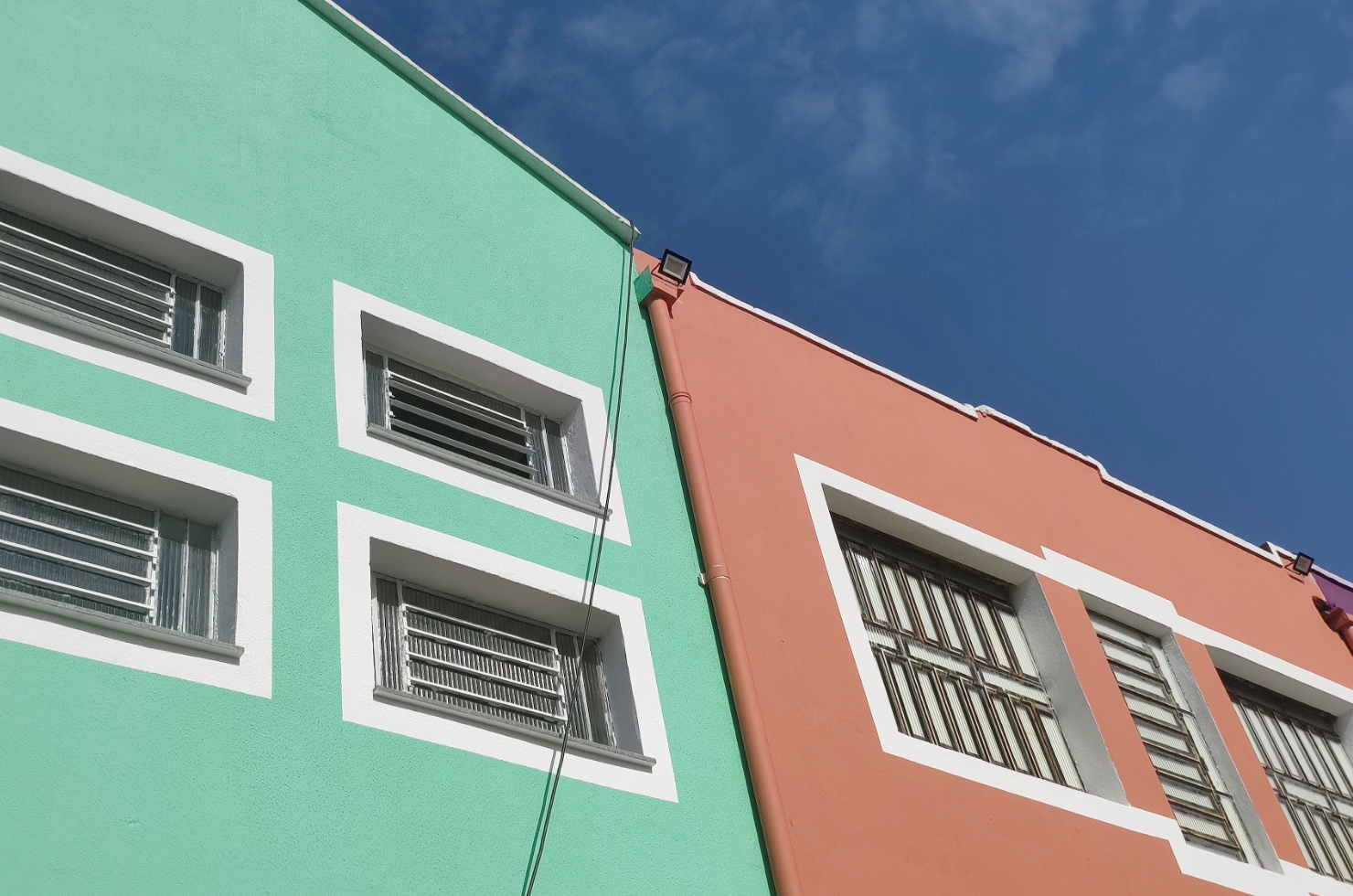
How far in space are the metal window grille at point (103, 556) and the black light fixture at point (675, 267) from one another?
533cm

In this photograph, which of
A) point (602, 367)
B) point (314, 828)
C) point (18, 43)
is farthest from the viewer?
point (602, 367)

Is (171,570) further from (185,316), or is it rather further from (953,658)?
(953,658)

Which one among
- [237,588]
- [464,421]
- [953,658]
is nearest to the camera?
[237,588]

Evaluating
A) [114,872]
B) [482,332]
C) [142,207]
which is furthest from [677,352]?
[114,872]

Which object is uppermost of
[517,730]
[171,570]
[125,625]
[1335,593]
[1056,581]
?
[1335,593]

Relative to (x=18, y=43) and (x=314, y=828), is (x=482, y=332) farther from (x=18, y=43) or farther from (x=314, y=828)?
(x=314, y=828)

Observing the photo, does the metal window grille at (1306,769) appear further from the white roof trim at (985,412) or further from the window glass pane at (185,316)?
the window glass pane at (185,316)

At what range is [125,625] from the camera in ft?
22.0

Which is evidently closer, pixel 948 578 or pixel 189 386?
pixel 189 386

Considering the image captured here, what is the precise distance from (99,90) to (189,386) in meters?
2.59

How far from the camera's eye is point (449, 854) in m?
7.04

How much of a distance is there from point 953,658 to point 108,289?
7.12 meters

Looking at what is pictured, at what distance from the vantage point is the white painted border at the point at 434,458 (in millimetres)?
8750

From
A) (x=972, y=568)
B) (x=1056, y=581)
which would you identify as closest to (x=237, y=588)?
(x=972, y=568)
